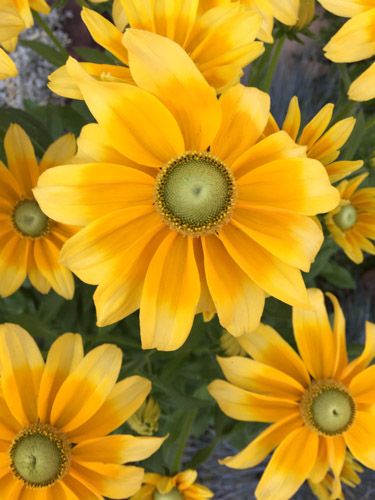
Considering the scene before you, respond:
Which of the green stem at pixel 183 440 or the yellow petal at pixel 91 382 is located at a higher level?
the yellow petal at pixel 91 382

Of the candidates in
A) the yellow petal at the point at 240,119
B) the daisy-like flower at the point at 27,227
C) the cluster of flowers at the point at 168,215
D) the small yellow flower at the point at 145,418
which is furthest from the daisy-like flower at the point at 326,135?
the small yellow flower at the point at 145,418

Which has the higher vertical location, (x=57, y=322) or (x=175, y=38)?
(x=175, y=38)

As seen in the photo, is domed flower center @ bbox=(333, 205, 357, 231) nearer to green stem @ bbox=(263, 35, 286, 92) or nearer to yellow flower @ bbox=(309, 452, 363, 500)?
green stem @ bbox=(263, 35, 286, 92)

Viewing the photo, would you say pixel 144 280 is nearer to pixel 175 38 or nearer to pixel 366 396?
pixel 175 38

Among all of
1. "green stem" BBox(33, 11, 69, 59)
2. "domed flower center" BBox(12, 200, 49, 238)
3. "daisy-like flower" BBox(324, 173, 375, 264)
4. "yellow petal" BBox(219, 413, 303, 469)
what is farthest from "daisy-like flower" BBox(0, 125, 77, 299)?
"daisy-like flower" BBox(324, 173, 375, 264)

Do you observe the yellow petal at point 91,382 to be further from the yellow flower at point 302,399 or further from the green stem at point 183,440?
the green stem at point 183,440

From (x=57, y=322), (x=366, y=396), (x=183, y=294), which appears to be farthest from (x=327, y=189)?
(x=57, y=322)

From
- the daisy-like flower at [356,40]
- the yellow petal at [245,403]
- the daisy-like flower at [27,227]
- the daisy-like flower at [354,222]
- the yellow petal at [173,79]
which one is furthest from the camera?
the daisy-like flower at [354,222]
